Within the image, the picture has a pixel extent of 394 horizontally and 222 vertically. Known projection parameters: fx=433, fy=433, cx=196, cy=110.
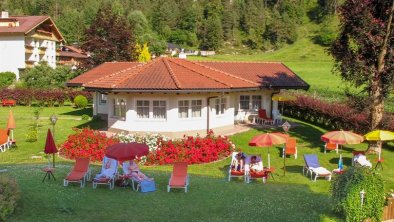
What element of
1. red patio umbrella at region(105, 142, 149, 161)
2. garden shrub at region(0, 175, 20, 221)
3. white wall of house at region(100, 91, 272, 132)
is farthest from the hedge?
garden shrub at region(0, 175, 20, 221)

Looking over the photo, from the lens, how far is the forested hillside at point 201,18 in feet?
412

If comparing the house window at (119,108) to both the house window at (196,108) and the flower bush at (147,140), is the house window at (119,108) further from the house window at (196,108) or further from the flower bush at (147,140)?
the house window at (196,108)

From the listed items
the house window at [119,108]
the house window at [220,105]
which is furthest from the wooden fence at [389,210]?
the house window at [119,108]

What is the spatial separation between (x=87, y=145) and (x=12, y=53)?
1948 inches

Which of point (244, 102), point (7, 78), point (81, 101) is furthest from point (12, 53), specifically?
point (244, 102)

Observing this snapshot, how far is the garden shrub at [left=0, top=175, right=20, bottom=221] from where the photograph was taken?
36.4 feet

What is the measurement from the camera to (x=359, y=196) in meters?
11.4

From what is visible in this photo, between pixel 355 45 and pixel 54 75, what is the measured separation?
1524 inches

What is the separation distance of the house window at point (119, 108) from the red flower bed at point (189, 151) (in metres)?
5.52

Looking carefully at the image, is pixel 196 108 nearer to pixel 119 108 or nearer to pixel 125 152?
pixel 119 108

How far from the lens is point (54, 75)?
51.2 m

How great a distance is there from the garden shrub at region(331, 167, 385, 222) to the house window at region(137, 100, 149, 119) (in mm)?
14264

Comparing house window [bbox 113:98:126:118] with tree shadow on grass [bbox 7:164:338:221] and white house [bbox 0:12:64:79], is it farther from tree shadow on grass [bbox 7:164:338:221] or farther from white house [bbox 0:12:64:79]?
white house [bbox 0:12:64:79]

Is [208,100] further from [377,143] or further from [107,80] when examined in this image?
[377,143]
